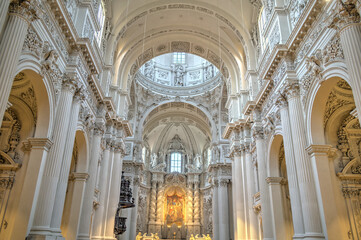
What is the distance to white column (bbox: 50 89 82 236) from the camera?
10.6 meters

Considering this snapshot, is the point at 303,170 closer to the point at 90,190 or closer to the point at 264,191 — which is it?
the point at 264,191

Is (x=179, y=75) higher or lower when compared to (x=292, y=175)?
higher

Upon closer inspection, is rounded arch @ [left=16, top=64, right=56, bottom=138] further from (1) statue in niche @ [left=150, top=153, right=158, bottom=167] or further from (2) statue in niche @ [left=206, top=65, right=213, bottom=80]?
(1) statue in niche @ [left=150, top=153, right=158, bottom=167]

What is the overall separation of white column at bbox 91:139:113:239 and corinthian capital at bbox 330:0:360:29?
13924 mm

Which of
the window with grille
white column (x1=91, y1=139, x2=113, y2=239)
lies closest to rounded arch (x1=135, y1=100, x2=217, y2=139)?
the window with grille

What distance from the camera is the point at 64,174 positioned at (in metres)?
11.2

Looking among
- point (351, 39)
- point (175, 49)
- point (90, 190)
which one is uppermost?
point (175, 49)

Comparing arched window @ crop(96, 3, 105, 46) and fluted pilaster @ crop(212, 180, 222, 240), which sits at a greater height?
arched window @ crop(96, 3, 105, 46)

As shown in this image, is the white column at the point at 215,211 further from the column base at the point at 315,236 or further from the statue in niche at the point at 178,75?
the column base at the point at 315,236

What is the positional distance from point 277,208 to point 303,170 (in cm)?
383

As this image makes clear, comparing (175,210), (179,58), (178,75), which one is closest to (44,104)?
(178,75)

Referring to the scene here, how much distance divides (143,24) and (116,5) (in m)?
2.65

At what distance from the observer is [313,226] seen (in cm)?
989

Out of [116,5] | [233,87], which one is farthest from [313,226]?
[116,5]
